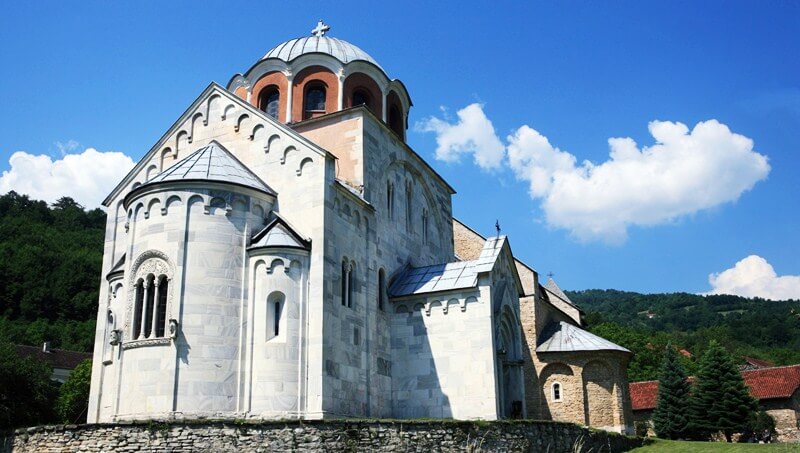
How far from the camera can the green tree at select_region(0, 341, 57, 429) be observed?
84.4 ft

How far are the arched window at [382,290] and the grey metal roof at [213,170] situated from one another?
4.74 metres

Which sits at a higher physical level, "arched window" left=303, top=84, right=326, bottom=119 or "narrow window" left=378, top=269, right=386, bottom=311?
"arched window" left=303, top=84, right=326, bottom=119

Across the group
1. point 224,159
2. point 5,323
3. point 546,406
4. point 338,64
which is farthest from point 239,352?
point 5,323

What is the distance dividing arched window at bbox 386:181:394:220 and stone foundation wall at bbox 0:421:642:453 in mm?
9466

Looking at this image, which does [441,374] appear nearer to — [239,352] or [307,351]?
[307,351]

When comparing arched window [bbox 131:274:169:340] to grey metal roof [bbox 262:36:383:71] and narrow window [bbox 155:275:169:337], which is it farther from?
grey metal roof [bbox 262:36:383:71]

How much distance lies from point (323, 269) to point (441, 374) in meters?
5.70

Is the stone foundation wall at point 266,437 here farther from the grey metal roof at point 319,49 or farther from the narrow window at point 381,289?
the grey metal roof at point 319,49

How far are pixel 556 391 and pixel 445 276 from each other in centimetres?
1014

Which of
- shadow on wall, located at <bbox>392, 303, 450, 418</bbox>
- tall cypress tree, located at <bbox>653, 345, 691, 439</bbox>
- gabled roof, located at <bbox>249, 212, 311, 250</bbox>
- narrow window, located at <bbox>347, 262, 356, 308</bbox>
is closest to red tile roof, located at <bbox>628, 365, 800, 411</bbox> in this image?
tall cypress tree, located at <bbox>653, 345, 691, 439</bbox>

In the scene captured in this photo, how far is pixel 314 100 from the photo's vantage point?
25.8 m

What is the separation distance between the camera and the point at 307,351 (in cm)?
1875

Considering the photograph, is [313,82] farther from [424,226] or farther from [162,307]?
[162,307]

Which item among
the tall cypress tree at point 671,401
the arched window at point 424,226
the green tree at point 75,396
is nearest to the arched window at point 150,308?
the arched window at point 424,226
